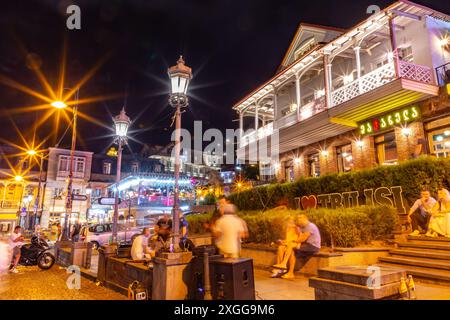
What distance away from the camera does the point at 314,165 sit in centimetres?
1864

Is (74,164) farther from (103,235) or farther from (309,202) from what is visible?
(309,202)

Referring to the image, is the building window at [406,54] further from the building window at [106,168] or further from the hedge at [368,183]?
the building window at [106,168]

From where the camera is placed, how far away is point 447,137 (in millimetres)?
11844

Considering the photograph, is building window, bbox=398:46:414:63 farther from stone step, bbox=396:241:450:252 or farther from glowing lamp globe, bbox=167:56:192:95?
glowing lamp globe, bbox=167:56:192:95

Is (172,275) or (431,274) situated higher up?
(172,275)

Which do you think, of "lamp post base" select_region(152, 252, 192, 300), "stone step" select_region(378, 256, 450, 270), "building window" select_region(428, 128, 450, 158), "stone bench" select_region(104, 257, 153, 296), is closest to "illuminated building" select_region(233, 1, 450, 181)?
"building window" select_region(428, 128, 450, 158)

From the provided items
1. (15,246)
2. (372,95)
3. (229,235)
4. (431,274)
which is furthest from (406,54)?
(15,246)

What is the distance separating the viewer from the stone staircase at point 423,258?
6.49m

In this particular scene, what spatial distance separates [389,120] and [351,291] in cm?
1151

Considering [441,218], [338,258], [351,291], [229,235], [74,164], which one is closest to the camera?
[351,291]

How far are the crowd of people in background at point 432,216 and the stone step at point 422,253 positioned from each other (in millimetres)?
747
